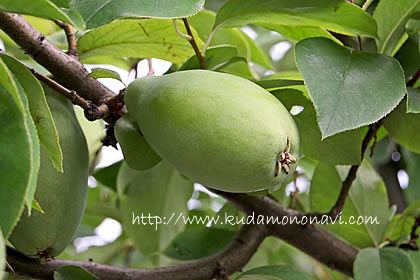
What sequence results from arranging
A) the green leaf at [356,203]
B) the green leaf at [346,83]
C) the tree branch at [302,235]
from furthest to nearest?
the green leaf at [356,203] → the tree branch at [302,235] → the green leaf at [346,83]

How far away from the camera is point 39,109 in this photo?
362mm

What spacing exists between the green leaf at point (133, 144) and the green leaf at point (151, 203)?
0.21 meters

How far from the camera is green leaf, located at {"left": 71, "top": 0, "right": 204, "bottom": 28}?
35 centimetres

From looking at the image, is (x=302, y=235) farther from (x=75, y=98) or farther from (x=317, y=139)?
(x=75, y=98)

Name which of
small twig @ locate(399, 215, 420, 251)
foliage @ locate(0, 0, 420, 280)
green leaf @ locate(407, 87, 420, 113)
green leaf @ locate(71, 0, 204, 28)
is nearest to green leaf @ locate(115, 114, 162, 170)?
foliage @ locate(0, 0, 420, 280)

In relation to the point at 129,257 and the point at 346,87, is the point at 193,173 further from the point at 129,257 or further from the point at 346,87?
the point at 129,257

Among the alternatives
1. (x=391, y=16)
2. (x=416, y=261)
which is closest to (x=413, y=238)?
(x=416, y=261)

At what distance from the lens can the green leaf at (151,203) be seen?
688 millimetres

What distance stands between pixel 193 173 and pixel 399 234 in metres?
0.43


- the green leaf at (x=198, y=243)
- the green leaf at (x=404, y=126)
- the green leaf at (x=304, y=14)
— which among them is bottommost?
the green leaf at (x=198, y=243)

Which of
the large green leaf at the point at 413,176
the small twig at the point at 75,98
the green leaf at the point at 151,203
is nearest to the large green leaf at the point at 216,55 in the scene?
the small twig at the point at 75,98

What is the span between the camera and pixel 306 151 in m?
0.52

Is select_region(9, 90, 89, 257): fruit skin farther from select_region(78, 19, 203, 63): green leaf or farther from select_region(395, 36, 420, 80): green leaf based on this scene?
select_region(395, 36, 420, 80): green leaf

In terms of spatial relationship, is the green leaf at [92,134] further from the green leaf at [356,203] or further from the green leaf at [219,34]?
the green leaf at [356,203]
